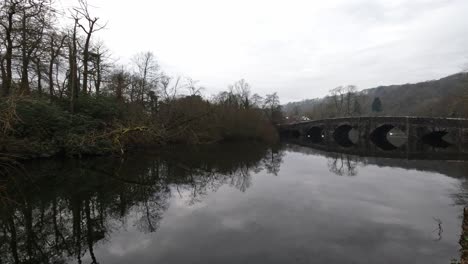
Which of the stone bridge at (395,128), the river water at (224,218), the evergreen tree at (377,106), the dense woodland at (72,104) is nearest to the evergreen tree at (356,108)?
the evergreen tree at (377,106)

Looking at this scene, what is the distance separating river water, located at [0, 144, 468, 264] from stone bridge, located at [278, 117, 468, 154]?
17408 millimetres

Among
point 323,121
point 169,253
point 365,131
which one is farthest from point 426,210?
point 323,121

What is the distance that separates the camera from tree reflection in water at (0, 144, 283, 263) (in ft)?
15.8

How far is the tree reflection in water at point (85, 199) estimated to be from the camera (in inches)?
189

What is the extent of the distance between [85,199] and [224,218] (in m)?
3.56

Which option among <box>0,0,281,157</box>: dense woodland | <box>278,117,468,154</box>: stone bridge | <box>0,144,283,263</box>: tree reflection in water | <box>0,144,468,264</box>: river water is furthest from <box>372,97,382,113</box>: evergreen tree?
<box>0,144,283,263</box>: tree reflection in water

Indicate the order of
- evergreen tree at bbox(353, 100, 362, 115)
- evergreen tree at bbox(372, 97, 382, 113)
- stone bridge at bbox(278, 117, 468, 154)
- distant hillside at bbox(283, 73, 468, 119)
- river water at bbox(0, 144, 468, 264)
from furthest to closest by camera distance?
evergreen tree at bbox(372, 97, 382, 113) → evergreen tree at bbox(353, 100, 362, 115) → distant hillside at bbox(283, 73, 468, 119) → stone bridge at bbox(278, 117, 468, 154) → river water at bbox(0, 144, 468, 264)

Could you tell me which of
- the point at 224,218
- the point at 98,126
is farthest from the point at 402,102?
the point at 224,218

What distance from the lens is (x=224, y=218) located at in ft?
21.0

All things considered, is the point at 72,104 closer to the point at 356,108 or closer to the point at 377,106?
the point at 356,108

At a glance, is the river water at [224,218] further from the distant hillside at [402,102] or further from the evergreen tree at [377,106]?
the evergreen tree at [377,106]

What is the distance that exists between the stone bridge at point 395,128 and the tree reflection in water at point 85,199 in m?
19.6

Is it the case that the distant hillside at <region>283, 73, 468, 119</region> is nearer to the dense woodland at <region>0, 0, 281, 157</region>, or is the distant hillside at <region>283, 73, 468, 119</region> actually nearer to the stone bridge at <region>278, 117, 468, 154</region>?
the stone bridge at <region>278, 117, 468, 154</region>

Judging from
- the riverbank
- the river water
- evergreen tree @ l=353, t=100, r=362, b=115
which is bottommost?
the river water
